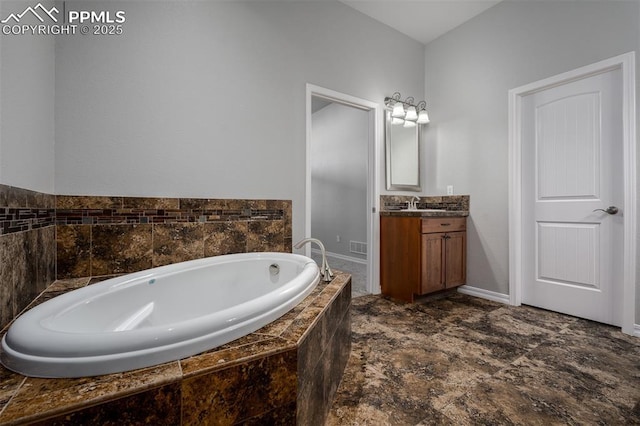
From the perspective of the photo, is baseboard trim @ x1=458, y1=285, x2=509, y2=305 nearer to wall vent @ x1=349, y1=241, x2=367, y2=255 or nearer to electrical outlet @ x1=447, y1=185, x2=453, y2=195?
electrical outlet @ x1=447, y1=185, x2=453, y2=195

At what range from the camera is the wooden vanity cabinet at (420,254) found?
2504 millimetres

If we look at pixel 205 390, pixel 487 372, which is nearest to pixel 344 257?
pixel 487 372

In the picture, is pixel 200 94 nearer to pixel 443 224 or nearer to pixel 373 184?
pixel 373 184

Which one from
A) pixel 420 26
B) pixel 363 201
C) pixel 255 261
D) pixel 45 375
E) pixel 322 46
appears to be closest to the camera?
pixel 45 375

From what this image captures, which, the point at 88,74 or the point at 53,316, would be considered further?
the point at 88,74

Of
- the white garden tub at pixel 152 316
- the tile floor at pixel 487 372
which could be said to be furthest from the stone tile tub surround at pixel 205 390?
the tile floor at pixel 487 372

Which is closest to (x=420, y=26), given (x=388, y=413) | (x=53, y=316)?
(x=388, y=413)

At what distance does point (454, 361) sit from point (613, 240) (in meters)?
1.58

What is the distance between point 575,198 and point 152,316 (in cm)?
300

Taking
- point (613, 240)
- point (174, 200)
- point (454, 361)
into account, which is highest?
point (174, 200)

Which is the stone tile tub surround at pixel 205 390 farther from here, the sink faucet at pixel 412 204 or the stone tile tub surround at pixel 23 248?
the sink faucet at pixel 412 204

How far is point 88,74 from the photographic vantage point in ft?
5.41

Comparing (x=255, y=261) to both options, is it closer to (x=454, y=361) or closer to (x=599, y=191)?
(x=454, y=361)

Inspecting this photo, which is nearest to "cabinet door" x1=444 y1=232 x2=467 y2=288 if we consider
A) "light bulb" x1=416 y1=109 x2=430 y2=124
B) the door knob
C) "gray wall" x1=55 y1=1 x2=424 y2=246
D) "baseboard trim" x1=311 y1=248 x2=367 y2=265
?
the door knob
